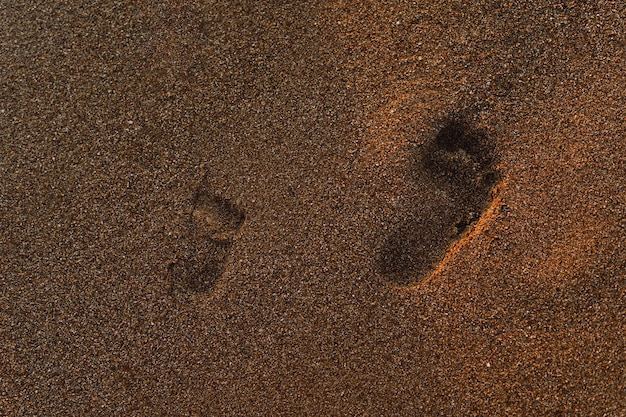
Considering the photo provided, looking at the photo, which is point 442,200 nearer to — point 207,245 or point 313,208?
point 313,208

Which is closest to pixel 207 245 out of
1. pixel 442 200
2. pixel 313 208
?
pixel 313 208

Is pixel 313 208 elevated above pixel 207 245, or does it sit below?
above

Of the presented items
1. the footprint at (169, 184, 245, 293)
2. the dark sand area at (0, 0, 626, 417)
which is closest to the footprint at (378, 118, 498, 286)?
the dark sand area at (0, 0, 626, 417)

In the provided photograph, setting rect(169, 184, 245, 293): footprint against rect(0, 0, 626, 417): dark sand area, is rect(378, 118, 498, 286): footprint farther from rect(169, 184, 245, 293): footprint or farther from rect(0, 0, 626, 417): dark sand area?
rect(169, 184, 245, 293): footprint

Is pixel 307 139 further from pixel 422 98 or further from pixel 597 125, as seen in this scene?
pixel 597 125
